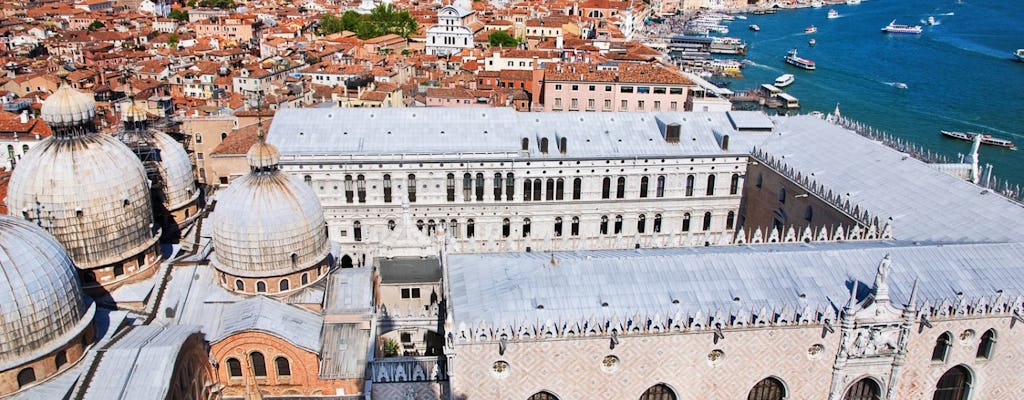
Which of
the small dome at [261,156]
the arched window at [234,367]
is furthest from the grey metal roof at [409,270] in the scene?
the arched window at [234,367]

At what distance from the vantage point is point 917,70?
119m

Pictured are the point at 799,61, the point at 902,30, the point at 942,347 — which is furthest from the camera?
the point at 902,30

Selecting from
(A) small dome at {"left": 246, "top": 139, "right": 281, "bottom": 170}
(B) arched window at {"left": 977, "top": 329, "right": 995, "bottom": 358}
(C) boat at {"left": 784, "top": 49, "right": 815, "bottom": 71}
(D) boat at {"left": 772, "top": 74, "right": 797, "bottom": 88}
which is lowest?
(D) boat at {"left": 772, "top": 74, "right": 797, "bottom": 88}

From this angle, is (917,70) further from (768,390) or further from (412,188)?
(768,390)

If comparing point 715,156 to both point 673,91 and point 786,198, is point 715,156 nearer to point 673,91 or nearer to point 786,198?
point 786,198

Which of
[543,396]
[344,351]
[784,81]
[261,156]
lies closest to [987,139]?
[784,81]

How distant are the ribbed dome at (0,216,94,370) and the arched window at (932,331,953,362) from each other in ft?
91.3

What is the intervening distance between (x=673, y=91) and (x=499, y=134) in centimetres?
2656

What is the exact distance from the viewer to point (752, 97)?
10131 centimetres

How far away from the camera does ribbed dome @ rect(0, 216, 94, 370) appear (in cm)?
2227

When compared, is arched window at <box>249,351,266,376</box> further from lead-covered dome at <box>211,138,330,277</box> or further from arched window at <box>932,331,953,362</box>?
arched window at <box>932,331,953,362</box>

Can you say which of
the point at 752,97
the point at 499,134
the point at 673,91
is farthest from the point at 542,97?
the point at 752,97

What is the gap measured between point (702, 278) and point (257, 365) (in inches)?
629

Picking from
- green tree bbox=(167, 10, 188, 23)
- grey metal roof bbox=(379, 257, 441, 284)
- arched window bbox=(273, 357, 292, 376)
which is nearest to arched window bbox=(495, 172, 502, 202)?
grey metal roof bbox=(379, 257, 441, 284)
